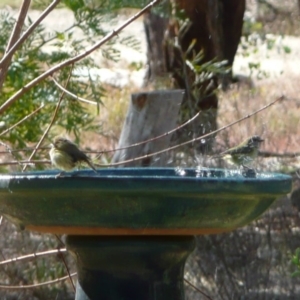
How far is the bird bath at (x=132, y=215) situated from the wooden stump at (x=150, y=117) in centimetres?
325

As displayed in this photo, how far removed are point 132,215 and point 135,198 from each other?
8cm

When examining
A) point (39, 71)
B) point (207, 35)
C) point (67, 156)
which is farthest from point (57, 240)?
point (207, 35)

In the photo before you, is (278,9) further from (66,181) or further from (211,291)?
(66,181)

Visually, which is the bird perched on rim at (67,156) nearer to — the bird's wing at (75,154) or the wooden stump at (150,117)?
the bird's wing at (75,154)


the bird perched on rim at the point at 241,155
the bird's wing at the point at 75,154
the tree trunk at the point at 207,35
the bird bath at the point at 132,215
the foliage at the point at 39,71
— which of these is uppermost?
the tree trunk at the point at 207,35

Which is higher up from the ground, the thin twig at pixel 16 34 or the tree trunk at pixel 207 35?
the tree trunk at pixel 207 35

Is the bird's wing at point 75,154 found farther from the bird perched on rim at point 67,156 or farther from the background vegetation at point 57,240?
the background vegetation at point 57,240

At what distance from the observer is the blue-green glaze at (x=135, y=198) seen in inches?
97.3

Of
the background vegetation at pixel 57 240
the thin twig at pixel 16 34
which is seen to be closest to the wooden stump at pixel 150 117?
the background vegetation at pixel 57 240

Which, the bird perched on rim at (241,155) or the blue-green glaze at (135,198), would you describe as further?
the bird perched on rim at (241,155)

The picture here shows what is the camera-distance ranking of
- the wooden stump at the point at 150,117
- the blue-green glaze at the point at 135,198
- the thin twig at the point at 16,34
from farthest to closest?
1. the wooden stump at the point at 150,117
2. the thin twig at the point at 16,34
3. the blue-green glaze at the point at 135,198

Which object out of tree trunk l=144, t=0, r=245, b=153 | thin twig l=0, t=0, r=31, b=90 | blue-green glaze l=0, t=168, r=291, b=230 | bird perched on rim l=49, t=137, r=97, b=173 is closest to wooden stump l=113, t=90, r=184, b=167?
tree trunk l=144, t=0, r=245, b=153

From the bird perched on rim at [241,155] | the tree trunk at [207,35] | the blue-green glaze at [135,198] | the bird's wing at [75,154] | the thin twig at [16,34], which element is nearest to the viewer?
the blue-green glaze at [135,198]

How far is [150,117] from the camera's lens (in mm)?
6203
